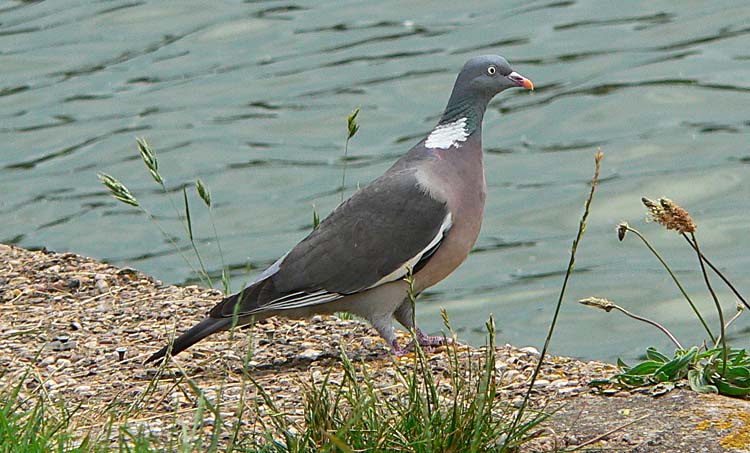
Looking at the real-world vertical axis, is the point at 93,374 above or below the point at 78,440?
below

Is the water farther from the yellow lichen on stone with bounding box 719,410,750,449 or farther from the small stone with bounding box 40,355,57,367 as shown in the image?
the yellow lichen on stone with bounding box 719,410,750,449

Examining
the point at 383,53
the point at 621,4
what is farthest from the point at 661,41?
the point at 383,53

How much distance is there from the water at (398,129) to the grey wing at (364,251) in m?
2.48

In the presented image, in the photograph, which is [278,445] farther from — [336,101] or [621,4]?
[621,4]

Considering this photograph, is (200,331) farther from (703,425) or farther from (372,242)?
(703,425)

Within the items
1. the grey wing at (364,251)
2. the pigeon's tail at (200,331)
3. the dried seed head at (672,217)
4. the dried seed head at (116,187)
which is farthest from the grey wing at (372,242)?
the dried seed head at (672,217)

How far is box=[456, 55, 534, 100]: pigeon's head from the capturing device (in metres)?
6.18

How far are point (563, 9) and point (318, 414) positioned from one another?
997 centimetres

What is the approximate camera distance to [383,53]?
507 inches

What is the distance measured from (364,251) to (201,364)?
0.82 m

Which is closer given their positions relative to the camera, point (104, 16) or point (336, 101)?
point (336, 101)

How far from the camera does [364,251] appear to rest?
5.79 m

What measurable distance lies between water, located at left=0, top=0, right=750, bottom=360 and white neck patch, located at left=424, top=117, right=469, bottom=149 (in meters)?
2.34

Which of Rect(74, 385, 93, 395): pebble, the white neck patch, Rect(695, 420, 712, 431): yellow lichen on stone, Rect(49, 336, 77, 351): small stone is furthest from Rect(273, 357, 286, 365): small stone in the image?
Rect(695, 420, 712, 431): yellow lichen on stone
